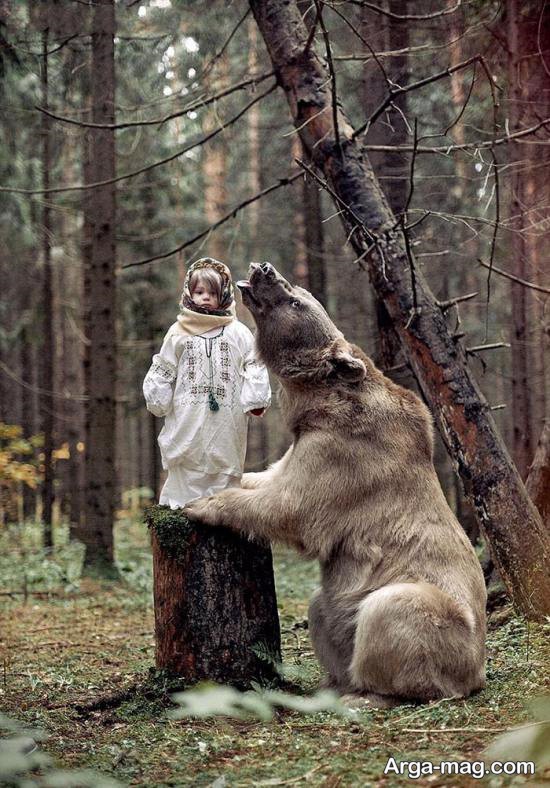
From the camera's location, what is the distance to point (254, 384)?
19.8 ft

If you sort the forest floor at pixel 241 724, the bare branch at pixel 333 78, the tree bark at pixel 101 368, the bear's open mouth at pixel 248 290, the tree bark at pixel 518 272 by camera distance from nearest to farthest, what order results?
the forest floor at pixel 241 724 → the bare branch at pixel 333 78 → the bear's open mouth at pixel 248 290 → the tree bark at pixel 518 272 → the tree bark at pixel 101 368

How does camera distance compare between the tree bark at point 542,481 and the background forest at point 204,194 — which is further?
the tree bark at point 542,481

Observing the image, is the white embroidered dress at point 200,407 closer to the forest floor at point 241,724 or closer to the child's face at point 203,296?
the child's face at point 203,296

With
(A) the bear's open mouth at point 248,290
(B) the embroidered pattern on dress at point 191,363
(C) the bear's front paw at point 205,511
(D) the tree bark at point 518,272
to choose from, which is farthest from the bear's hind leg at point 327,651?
(D) the tree bark at point 518,272

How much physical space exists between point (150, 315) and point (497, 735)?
677 inches

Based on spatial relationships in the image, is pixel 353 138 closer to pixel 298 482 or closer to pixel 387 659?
pixel 298 482

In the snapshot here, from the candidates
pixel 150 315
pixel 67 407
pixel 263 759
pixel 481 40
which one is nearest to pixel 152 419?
pixel 150 315

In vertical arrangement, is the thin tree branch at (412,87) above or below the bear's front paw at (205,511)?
above

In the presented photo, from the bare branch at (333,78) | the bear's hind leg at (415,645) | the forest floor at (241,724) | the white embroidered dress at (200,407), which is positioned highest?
the bare branch at (333,78)

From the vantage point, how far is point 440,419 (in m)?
7.19

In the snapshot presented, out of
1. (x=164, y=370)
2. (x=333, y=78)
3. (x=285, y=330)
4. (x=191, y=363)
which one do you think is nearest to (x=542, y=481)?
(x=285, y=330)

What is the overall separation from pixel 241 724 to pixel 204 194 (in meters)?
19.8

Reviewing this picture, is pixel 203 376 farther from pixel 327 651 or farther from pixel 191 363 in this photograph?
pixel 327 651

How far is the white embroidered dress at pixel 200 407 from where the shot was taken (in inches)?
234
